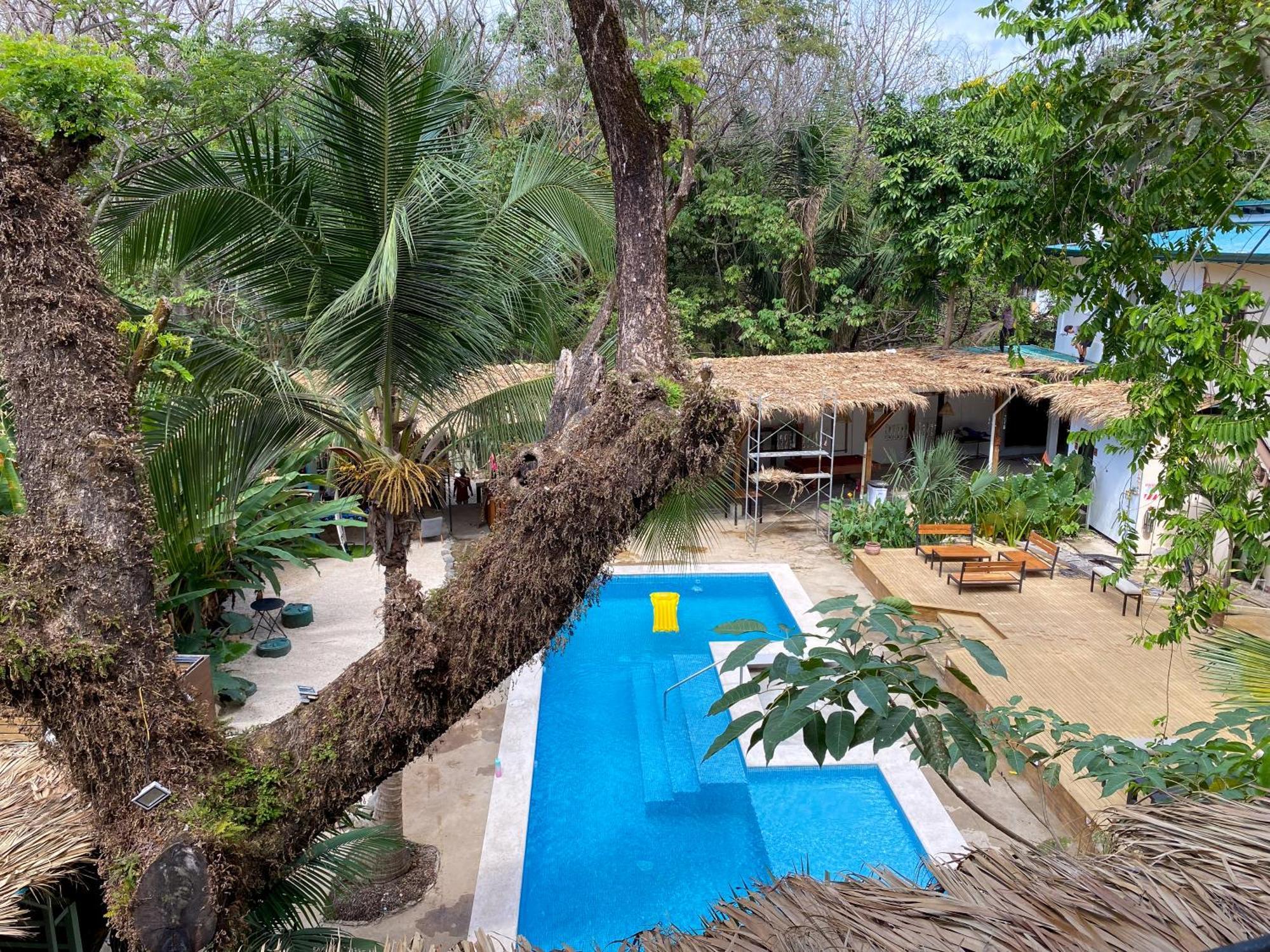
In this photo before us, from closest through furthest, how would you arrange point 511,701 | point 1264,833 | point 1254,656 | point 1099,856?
point 1264,833 → point 1099,856 → point 1254,656 → point 511,701

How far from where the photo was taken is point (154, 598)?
10.5ft

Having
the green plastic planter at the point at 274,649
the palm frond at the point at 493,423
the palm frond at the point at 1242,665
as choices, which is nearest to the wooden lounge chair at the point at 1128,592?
the palm frond at the point at 1242,665

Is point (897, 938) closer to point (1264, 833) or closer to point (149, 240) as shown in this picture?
point (1264, 833)

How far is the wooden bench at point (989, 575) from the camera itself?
10750 millimetres

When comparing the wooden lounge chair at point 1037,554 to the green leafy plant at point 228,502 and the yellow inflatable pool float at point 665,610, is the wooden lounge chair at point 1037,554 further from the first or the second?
the green leafy plant at point 228,502

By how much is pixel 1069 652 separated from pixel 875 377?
20.6 feet

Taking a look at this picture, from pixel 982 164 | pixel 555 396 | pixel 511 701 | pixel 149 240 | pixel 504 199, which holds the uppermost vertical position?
pixel 982 164

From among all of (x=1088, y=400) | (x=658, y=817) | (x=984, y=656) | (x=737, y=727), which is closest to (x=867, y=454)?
(x=1088, y=400)

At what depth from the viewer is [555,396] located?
3.93 metres

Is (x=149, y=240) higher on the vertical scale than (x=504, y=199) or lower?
lower

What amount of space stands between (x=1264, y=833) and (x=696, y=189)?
19.2m

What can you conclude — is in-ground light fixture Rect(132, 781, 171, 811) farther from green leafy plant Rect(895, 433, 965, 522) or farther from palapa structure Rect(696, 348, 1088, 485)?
green leafy plant Rect(895, 433, 965, 522)

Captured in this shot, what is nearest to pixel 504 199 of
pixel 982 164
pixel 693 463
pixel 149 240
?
pixel 149 240

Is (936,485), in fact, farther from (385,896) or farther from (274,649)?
(385,896)
